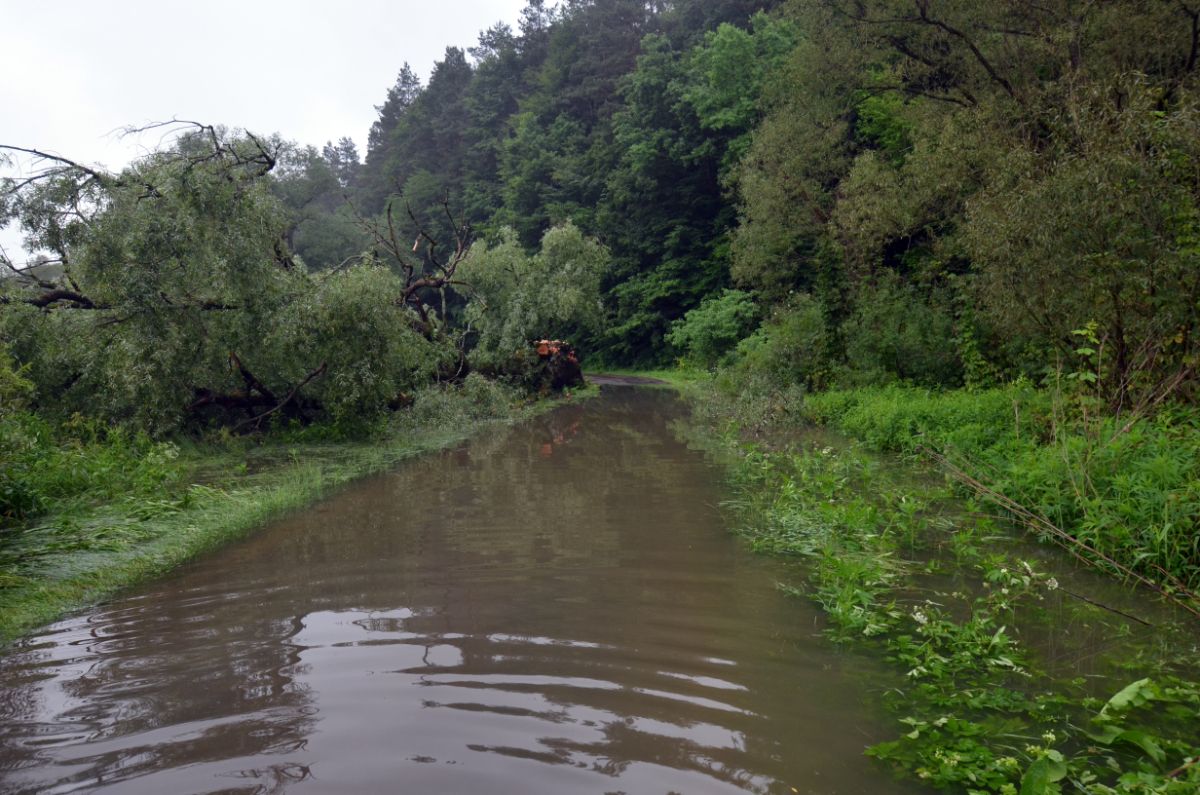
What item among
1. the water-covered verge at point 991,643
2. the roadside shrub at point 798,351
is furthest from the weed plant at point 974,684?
the roadside shrub at point 798,351

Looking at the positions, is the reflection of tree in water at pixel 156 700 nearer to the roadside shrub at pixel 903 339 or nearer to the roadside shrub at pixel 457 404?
the roadside shrub at pixel 457 404

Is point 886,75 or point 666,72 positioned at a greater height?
point 666,72

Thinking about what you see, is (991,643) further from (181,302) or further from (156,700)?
(181,302)

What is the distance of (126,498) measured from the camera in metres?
8.69

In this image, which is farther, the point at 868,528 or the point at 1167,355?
the point at 1167,355

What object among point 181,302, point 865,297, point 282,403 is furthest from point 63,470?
point 865,297

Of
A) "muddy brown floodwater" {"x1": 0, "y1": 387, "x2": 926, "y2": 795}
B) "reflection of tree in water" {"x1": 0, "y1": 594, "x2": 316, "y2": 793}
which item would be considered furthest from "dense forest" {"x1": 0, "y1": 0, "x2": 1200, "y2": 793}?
"reflection of tree in water" {"x1": 0, "y1": 594, "x2": 316, "y2": 793}

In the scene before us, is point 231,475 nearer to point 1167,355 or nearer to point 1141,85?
point 1167,355

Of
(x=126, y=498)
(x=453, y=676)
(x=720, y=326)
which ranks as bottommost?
(x=453, y=676)

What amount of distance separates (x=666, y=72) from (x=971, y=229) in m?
32.5

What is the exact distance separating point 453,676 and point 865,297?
15486mm

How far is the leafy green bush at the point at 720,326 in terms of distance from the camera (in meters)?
30.3

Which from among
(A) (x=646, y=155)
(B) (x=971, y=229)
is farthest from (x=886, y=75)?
(A) (x=646, y=155)

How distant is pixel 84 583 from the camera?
21.1ft
